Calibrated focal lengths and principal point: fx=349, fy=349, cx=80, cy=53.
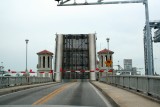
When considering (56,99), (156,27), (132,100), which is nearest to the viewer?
(132,100)

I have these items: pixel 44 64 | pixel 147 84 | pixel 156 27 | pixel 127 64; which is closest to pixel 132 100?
pixel 147 84

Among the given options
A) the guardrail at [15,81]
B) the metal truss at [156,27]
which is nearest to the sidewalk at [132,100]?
the guardrail at [15,81]

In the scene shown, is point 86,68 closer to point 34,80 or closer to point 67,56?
point 67,56

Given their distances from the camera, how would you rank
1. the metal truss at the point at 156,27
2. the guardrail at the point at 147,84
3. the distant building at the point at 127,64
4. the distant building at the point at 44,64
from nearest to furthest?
the guardrail at the point at 147,84
the metal truss at the point at 156,27
the distant building at the point at 44,64
the distant building at the point at 127,64

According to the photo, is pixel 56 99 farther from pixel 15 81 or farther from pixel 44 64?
pixel 44 64

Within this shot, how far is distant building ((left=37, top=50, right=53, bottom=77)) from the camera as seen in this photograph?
72.1m

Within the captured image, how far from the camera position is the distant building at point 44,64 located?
7212 cm

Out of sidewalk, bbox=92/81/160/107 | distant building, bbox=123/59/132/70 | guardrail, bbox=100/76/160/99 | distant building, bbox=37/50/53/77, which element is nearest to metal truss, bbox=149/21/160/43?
distant building, bbox=123/59/132/70

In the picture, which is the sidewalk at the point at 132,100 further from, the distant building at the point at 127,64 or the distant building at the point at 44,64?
the distant building at the point at 127,64

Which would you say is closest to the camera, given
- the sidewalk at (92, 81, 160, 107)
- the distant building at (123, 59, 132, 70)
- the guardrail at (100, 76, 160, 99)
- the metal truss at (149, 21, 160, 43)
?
the sidewalk at (92, 81, 160, 107)

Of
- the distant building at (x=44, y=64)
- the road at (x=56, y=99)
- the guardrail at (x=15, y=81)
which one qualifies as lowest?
the road at (x=56, y=99)

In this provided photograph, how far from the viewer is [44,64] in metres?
73.7

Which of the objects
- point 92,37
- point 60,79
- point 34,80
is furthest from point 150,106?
point 60,79

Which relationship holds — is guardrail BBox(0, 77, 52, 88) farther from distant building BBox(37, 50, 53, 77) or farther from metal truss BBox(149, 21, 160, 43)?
metal truss BBox(149, 21, 160, 43)
